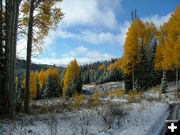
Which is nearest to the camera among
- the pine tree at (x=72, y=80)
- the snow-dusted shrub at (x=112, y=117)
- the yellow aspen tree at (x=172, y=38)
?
the snow-dusted shrub at (x=112, y=117)

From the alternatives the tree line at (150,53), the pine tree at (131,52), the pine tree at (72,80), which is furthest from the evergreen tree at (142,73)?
the pine tree at (72,80)

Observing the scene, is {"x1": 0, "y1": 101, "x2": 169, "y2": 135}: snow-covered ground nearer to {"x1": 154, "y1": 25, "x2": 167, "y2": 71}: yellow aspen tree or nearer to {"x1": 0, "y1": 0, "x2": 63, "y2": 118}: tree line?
{"x1": 0, "y1": 0, "x2": 63, "y2": 118}: tree line

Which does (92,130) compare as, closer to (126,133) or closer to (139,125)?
(126,133)

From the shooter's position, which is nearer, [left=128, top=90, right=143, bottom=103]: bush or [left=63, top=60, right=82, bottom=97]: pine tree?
[left=128, top=90, right=143, bottom=103]: bush

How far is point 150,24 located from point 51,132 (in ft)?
204

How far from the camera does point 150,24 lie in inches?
2808

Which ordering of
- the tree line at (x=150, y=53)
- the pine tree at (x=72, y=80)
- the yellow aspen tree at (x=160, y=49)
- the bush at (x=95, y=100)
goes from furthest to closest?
1. the pine tree at (x=72, y=80)
2. the yellow aspen tree at (x=160, y=49)
3. the tree line at (x=150, y=53)
4. the bush at (x=95, y=100)

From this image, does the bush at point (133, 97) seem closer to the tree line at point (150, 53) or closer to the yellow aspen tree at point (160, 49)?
the tree line at point (150, 53)

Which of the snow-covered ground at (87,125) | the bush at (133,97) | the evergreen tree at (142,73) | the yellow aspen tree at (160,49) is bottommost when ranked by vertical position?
the snow-covered ground at (87,125)

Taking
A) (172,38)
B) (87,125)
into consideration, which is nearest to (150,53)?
(172,38)

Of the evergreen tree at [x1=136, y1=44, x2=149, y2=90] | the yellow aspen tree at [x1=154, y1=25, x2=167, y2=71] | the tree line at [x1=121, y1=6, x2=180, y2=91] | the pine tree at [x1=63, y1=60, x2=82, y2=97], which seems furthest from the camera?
the pine tree at [x1=63, y1=60, x2=82, y2=97]

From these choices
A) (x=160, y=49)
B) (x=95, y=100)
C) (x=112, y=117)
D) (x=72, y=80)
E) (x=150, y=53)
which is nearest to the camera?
(x=112, y=117)

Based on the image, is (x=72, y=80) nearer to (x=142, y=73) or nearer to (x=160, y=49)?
(x=142, y=73)

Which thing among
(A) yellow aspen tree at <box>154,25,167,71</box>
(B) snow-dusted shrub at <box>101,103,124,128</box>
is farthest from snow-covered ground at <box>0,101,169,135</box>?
(A) yellow aspen tree at <box>154,25,167,71</box>
